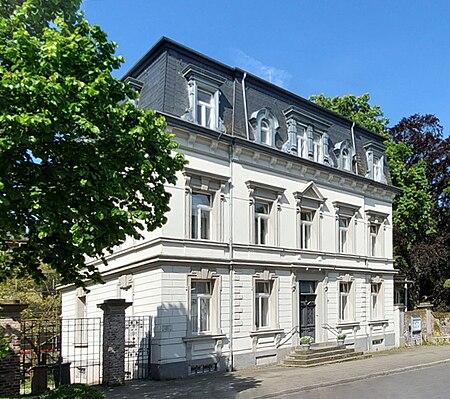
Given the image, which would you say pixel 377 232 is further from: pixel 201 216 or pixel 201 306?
pixel 201 306

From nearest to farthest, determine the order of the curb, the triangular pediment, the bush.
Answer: the bush, the curb, the triangular pediment

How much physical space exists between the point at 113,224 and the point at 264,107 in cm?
1267

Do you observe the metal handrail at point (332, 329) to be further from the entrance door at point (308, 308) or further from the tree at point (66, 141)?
the tree at point (66, 141)

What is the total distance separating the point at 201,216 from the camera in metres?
18.9

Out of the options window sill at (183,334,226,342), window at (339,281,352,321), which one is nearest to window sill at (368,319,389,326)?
window at (339,281,352,321)

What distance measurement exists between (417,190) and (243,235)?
61.6 feet

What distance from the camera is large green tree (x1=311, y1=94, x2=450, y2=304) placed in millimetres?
34125

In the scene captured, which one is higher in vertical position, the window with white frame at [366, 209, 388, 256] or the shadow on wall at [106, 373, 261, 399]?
the window with white frame at [366, 209, 388, 256]

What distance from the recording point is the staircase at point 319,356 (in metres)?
20.0

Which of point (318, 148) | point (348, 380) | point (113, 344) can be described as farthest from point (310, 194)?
point (113, 344)

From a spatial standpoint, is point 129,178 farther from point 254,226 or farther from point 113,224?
point 254,226

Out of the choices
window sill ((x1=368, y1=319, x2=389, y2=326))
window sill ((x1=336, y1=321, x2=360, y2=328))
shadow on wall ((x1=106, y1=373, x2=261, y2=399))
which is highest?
window sill ((x1=336, y1=321, x2=360, y2=328))

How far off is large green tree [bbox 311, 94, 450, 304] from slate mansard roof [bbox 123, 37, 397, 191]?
419 inches

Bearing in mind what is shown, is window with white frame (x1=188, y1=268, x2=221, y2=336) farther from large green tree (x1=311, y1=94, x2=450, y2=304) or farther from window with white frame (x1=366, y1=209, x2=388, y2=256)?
large green tree (x1=311, y1=94, x2=450, y2=304)
